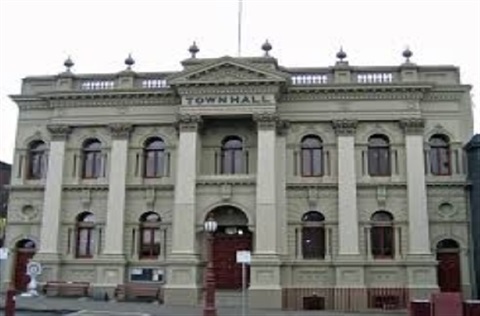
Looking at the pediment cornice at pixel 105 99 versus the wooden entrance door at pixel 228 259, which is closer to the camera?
the wooden entrance door at pixel 228 259

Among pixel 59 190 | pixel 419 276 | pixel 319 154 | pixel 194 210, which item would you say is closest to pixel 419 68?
pixel 319 154

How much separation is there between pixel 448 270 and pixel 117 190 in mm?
16228

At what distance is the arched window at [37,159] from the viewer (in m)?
36.4

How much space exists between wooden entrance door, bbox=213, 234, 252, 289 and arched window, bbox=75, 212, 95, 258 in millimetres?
6231

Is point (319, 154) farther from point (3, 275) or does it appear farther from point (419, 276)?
point (3, 275)

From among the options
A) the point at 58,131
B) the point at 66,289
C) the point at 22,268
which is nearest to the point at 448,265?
the point at 66,289

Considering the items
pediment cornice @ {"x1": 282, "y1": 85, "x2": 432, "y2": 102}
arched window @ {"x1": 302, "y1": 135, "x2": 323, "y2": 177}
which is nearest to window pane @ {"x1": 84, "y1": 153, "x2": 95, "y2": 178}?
pediment cornice @ {"x1": 282, "y1": 85, "x2": 432, "y2": 102}

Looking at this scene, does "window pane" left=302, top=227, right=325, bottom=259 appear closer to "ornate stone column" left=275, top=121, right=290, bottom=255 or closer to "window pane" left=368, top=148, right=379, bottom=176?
"ornate stone column" left=275, top=121, right=290, bottom=255

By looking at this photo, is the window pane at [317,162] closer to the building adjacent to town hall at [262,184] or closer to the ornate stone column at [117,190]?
the building adjacent to town hall at [262,184]

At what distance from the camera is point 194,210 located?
108ft

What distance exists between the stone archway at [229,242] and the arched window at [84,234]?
20.3ft

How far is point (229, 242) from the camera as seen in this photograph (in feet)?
112

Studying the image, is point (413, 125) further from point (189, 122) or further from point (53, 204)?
point (53, 204)

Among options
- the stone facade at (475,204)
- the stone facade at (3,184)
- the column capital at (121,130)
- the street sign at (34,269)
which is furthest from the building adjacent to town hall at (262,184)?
the stone facade at (3,184)
